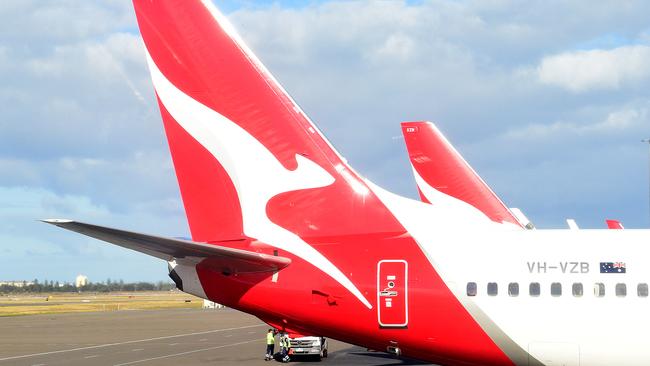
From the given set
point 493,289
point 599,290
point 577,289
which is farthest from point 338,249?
point 599,290

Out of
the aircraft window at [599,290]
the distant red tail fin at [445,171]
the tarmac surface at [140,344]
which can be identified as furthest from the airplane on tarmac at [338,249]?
the tarmac surface at [140,344]

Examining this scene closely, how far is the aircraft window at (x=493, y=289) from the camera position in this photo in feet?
53.4

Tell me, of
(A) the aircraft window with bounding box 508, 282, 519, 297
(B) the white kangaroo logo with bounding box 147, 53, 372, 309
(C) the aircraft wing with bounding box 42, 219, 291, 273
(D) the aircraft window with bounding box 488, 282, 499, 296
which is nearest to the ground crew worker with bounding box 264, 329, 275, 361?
(B) the white kangaroo logo with bounding box 147, 53, 372, 309

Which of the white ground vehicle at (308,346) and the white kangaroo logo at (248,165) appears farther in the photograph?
→ the white ground vehicle at (308,346)

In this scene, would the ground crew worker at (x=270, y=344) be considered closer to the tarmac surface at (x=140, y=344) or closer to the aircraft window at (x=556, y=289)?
the tarmac surface at (x=140, y=344)

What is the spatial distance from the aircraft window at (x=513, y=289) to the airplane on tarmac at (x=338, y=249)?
0.04 metres

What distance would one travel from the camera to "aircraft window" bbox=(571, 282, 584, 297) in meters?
15.9

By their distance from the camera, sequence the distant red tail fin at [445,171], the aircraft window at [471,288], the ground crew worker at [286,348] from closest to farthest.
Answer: the aircraft window at [471,288]
the distant red tail fin at [445,171]
the ground crew worker at [286,348]

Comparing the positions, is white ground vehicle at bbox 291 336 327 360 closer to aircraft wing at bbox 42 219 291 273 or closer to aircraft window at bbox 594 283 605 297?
aircraft wing at bbox 42 219 291 273

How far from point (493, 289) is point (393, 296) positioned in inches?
78.3

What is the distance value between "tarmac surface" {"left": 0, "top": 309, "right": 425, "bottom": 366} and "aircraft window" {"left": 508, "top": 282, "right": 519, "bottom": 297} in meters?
19.3

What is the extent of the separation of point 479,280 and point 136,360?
29.2 metres

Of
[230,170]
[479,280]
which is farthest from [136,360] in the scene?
[479,280]

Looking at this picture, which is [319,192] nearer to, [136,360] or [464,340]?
[464,340]
